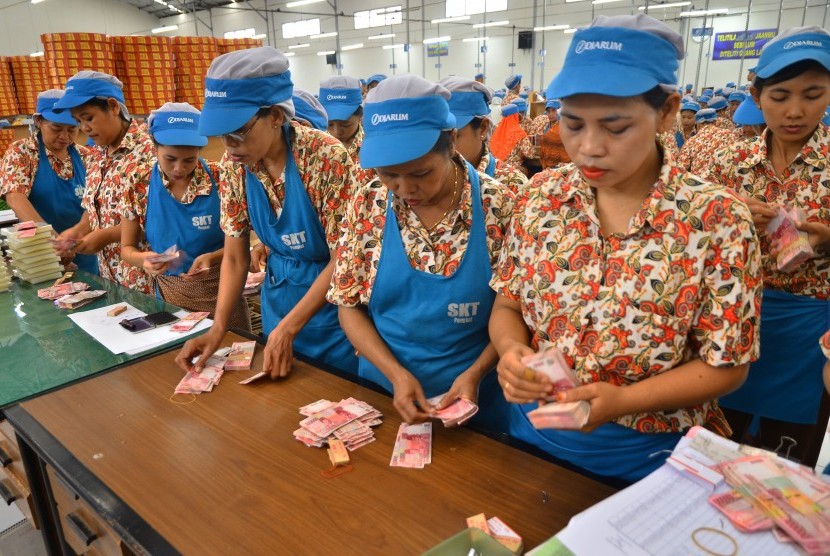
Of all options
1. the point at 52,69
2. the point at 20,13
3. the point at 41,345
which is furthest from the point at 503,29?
the point at 41,345

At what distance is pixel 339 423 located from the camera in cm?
161

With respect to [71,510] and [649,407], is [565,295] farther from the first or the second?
[71,510]

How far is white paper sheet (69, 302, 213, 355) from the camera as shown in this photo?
227 cm

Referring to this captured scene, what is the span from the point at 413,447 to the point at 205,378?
2.78ft

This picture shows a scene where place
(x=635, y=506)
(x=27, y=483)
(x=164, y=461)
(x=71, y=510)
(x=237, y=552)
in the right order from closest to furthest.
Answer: (x=635, y=506) → (x=237, y=552) → (x=164, y=461) → (x=71, y=510) → (x=27, y=483)

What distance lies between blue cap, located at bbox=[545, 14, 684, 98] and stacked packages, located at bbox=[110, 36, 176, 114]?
545 centimetres

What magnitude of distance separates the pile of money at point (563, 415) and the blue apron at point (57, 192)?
404 cm

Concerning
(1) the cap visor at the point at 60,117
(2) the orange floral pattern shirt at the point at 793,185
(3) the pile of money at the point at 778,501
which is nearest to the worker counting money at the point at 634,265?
(3) the pile of money at the point at 778,501

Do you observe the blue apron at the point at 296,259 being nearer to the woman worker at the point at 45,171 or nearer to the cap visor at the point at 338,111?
the cap visor at the point at 338,111

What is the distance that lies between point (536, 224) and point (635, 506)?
27.6 inches

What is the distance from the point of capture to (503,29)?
2234 cm

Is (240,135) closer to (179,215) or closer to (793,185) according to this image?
(179,215)

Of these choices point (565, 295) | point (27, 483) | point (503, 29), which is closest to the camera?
point (565, 295)

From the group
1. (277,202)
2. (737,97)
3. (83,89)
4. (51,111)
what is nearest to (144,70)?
(51,111)
